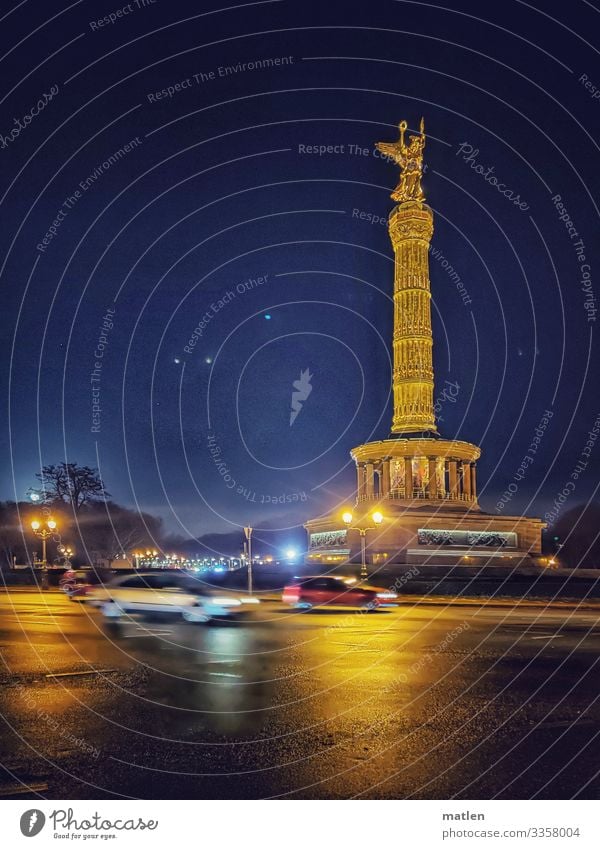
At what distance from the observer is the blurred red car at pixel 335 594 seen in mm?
22922

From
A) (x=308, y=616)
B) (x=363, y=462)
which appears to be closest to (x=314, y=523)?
(x=363, y=462)

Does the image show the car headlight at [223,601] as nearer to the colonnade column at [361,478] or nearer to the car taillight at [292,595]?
the car taillight at [292,595]

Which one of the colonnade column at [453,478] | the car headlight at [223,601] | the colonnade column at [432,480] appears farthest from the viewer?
the colonnade column at [453,478]

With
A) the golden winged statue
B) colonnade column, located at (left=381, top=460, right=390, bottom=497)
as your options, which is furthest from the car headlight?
the golden winged statue

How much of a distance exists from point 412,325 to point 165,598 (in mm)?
41812

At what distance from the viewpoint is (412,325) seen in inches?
2237

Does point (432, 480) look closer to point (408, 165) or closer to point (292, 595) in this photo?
point (408, 165)

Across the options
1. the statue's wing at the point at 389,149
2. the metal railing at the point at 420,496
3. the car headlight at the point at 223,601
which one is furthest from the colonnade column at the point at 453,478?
the car headlight at the point at 223,601

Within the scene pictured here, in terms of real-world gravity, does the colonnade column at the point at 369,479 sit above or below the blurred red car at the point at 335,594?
above

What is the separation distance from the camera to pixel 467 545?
53469mm

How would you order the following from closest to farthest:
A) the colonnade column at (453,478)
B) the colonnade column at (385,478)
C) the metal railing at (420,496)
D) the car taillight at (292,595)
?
the car taillight at (292,595) → the metal railing at (420,496) → the colonnade column at (453,478) → the colonnade column at (385,478)

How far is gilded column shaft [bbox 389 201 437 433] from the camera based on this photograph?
186ft

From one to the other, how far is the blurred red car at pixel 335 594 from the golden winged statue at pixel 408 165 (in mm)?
43083

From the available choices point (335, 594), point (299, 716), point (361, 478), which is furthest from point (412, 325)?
point (299, 716)
